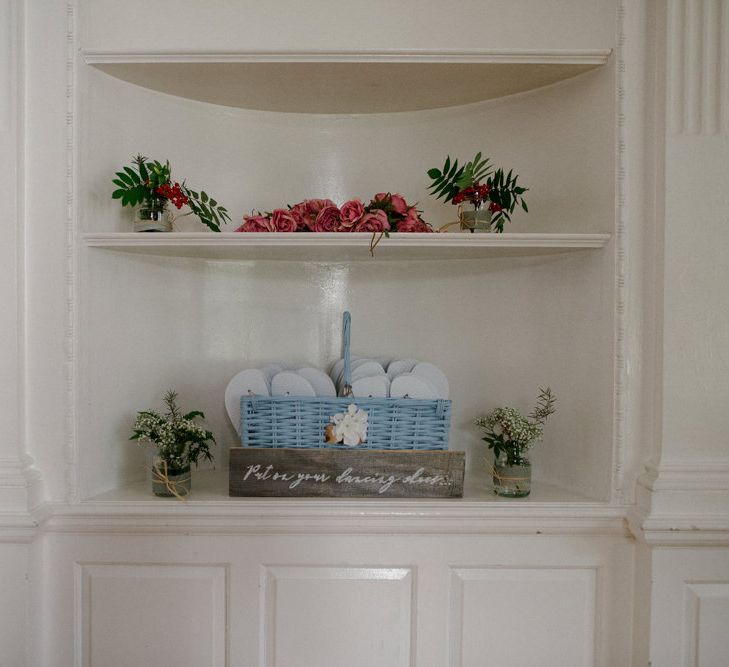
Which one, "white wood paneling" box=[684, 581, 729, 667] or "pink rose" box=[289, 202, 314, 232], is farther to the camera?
"pink rose" box=[289, 202, 314, 232]

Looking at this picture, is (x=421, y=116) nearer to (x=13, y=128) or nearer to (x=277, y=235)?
→ (x=277, y=235)

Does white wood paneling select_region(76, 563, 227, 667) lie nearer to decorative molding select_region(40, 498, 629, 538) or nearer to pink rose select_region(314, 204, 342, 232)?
decorative molding select_region(40, 498, 629, 538)

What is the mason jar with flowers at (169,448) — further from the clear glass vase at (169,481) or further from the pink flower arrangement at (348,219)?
the pink flower arrangement at (348,219)

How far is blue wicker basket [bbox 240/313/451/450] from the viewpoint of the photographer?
1.46 meters

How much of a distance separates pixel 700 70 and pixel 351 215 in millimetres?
929

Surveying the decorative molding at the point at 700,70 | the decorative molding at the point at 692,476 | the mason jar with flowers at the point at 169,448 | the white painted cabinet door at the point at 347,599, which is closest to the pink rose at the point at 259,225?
the mason jar with flowers at the point at 169,448

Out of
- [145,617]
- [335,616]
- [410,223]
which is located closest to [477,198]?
[410,223]

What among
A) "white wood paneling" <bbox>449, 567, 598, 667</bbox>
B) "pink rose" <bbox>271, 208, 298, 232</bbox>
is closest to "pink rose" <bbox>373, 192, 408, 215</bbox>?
"pink rose" <bbox>271, 208, 298, 232</bbox>

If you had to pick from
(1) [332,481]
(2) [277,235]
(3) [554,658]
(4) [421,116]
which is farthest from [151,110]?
(3) [554,658]

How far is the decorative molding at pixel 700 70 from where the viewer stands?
1.32 metres

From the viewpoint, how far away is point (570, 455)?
1.57m

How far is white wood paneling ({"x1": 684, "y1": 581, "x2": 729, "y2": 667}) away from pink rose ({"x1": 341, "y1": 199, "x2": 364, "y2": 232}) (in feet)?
4.06

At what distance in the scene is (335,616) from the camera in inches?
56.1

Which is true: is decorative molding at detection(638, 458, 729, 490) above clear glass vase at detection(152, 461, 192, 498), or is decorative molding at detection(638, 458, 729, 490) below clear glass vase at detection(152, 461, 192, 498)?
above
